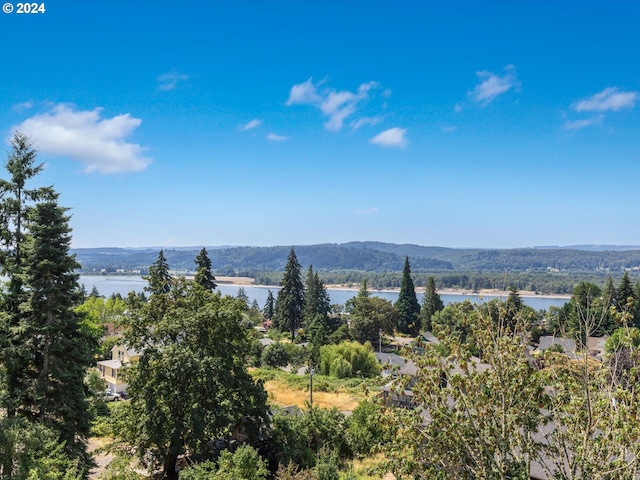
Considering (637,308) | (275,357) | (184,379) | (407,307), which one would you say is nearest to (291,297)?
(275,357)

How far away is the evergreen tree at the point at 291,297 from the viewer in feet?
167

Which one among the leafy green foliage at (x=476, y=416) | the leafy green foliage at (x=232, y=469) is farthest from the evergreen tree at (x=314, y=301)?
the leafy green foliage at (x=476, y=416)

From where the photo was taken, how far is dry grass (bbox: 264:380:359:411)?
26562 millimetres

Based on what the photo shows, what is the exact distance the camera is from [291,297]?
5112cm

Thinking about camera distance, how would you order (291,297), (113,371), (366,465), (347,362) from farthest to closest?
(291,297)
(347,362)
(113,371)
(366,465)

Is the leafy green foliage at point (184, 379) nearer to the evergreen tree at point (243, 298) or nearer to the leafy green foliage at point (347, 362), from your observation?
the evergreen tree at point (243, 298)

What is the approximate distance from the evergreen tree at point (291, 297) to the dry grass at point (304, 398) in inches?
809

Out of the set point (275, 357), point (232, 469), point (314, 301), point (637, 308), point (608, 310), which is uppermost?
point (608, 310)

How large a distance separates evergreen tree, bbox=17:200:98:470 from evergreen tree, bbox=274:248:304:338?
37.4 meters

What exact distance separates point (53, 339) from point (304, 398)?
18050 millimetres

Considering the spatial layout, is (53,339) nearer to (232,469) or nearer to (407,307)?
(232,469)

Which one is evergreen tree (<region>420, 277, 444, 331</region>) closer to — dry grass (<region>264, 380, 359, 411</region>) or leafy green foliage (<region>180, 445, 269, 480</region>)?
dry grass (<region>264, 380, 359, 411</region>)

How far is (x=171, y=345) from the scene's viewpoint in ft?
45.1

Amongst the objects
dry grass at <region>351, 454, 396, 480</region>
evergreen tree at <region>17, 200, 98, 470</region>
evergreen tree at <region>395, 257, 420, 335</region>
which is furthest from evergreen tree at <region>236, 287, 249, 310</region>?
evergreen tree at <region>395, 257, 420, 335</region>
